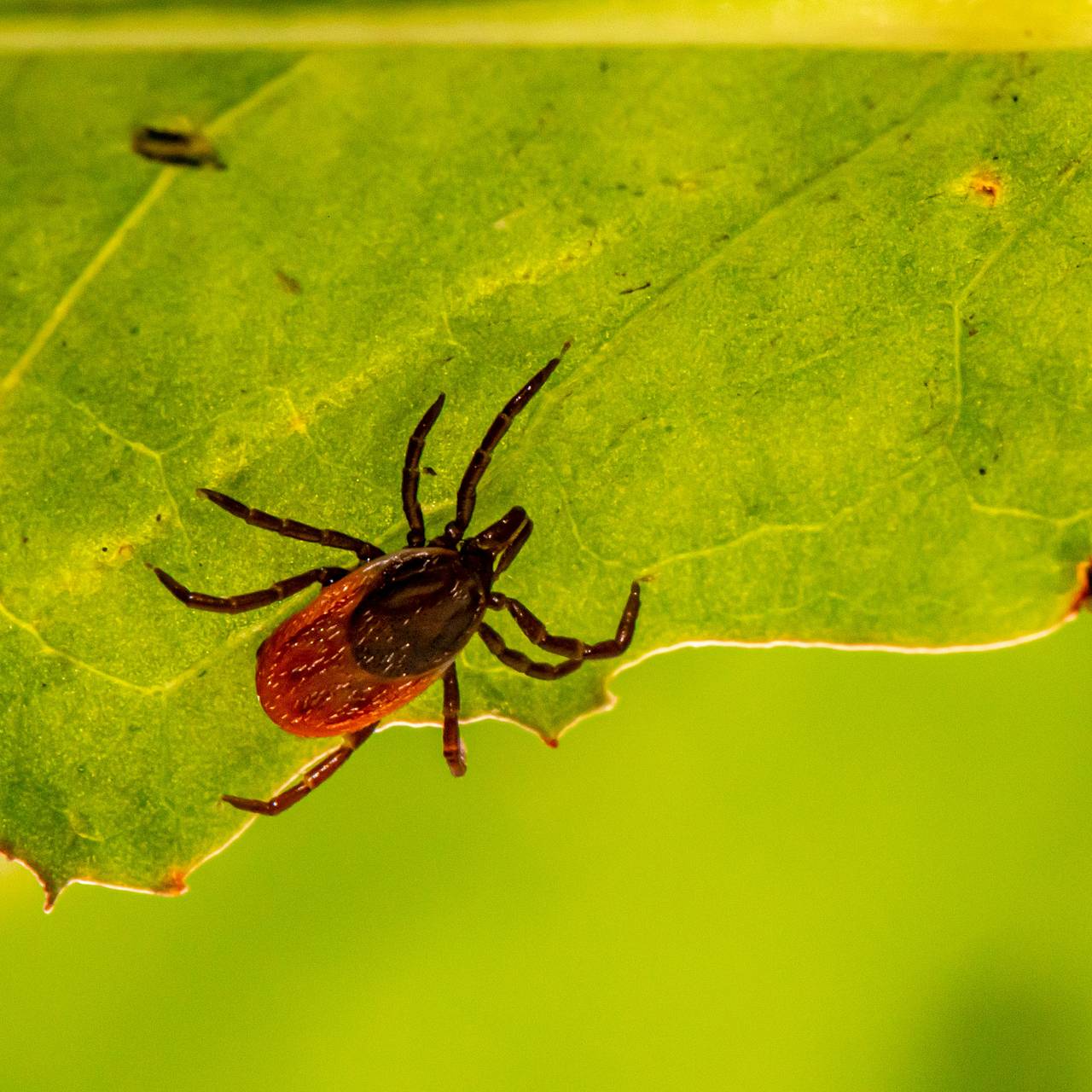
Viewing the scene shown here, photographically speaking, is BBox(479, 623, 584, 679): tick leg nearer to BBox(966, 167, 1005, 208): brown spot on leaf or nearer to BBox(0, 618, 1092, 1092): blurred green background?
BBox(0, 618, 1092, 1092): blurred green background

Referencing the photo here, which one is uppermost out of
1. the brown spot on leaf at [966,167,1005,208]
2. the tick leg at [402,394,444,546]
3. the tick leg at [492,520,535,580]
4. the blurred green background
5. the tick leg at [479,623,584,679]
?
the brown spot on leaf at [966,167,1005,208]

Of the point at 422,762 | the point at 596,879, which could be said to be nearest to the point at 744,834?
the point at 596,879

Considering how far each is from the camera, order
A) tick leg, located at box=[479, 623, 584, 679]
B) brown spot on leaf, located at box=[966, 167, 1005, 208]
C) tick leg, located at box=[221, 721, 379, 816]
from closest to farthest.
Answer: brown spot on leaf, located at box=[966, 167, 1005, 208], tick leg, located at box=[479, 623, 584, 679], tick leg, located at box=[221, 721, 379, 816]

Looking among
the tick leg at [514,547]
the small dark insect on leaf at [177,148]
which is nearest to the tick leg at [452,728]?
the tick leg at [514,547]

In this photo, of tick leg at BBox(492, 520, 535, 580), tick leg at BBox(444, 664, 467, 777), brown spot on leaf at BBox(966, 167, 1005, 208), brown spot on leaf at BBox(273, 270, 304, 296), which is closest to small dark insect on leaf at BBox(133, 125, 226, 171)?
brown spot on leaf at BBox(273, 270, 304, 296)

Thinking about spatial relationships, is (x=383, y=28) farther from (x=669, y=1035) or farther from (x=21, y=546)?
(x=669, y=1035)

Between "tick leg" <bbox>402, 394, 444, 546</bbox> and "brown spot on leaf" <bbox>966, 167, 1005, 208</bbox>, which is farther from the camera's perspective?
"tick leg" <bbox>402, 394, 444, 546</bbox>

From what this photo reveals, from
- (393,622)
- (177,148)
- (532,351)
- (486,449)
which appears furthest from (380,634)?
(177,148)
